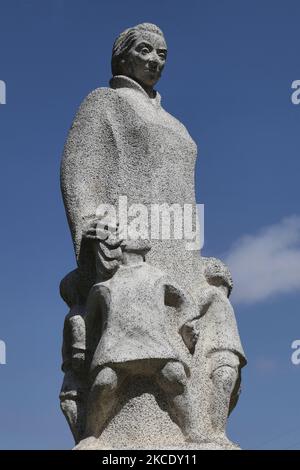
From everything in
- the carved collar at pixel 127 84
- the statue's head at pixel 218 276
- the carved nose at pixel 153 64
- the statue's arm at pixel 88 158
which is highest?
the carved nose at pixel 153 64

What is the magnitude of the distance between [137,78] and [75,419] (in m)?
3.55

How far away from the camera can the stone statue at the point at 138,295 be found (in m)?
8.55

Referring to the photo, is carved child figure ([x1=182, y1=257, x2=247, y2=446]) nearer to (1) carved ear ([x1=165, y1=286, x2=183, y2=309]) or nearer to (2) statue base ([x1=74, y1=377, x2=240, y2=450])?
(1) carved ear ([x1=165, y1=286, x2=183, y2=309])

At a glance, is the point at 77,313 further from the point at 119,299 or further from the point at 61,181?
the point at 61,181

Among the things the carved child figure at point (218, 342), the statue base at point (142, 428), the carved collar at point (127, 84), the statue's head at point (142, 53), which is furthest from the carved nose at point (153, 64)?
the statue base at point (142, 428)

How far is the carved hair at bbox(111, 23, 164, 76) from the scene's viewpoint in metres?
10.2

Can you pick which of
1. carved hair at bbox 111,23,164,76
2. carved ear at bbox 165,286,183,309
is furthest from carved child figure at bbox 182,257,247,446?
carved hair at bbox 111,23,164,76

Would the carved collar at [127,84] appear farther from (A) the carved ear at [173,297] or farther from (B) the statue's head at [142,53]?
(A) the carved ear at [173,297]

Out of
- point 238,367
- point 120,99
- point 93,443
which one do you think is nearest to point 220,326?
point 238,367

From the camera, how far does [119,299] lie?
8.69 m

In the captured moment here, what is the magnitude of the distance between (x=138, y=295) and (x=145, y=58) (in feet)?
8.96
